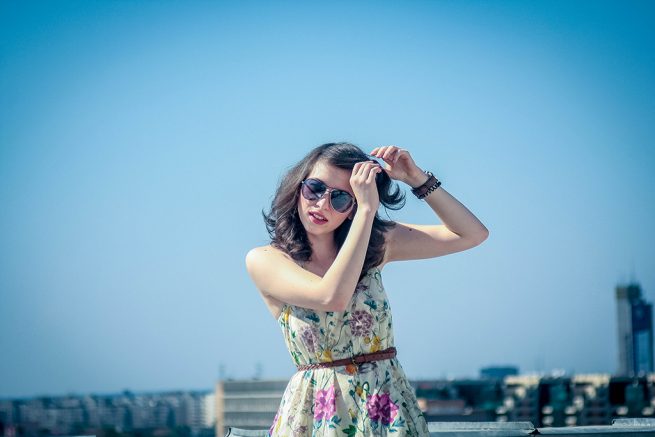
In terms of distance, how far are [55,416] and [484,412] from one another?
4006 cm

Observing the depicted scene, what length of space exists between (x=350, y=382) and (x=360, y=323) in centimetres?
14

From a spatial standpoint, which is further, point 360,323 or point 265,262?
point 265,262

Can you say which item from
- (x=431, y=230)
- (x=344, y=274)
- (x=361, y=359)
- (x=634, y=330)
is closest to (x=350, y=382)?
(x=361, y=359)

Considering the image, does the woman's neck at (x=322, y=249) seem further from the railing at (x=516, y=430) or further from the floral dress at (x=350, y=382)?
the railing at (x=516, y=430)

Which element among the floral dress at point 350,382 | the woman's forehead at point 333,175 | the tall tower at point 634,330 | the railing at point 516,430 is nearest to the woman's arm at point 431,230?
the woman's forehead at point 333,175

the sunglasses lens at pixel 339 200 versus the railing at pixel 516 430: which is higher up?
the sunglasses lens at pixel 339 200

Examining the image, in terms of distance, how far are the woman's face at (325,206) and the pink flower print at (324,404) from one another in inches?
16.4

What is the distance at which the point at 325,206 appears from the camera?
2887mm

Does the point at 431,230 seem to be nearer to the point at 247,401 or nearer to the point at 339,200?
the point at 339,200

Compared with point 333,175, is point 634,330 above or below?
above

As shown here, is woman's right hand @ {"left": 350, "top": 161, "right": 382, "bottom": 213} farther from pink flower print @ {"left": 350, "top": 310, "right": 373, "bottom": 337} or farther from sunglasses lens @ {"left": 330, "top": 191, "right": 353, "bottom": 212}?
pink flower print @ {"left": 350, "top": 310, "right": 373, "bottom": 337}

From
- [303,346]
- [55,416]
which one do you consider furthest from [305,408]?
[55,416]

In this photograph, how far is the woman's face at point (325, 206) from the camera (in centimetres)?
289

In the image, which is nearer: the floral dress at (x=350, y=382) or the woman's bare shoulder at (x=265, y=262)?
the floral dress at (x=350, y=382)
